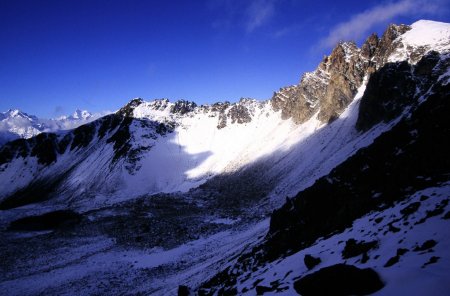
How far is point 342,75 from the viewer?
91.8 metres

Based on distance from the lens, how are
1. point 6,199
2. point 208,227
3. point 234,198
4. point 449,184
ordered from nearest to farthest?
point 449,184 → point 208,227 → point 234,198 → point 6,199

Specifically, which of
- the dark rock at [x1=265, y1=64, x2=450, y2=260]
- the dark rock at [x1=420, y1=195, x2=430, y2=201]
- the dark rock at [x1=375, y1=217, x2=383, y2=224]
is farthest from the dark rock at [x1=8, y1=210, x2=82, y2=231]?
the dark rock at [x1=420, y1=195, x2=430, y2=201]

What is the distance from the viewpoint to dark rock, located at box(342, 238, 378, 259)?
44.5ft

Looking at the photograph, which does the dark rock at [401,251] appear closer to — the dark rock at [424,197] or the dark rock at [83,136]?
the dark rock at [424,197]

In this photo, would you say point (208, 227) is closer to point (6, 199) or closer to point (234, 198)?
point (234, 198)

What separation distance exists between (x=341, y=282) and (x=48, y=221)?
76084mm

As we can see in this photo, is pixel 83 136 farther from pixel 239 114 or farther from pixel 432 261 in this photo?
pixel 432 261

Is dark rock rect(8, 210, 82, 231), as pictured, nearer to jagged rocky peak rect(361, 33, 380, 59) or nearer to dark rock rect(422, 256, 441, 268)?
dark rock rect(422, 256, 441, 268)

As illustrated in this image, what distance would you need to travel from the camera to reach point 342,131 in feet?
246

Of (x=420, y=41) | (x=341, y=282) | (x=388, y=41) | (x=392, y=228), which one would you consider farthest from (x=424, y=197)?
(x=388, y=41)

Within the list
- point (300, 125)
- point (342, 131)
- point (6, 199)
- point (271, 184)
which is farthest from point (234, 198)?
point (6, 199)

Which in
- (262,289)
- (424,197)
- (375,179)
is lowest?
(262,289)

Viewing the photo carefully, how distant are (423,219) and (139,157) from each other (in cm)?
11664

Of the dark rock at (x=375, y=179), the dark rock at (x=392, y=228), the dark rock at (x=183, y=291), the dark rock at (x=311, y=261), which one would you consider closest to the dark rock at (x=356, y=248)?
the dark rock at (x=392, y=228)
